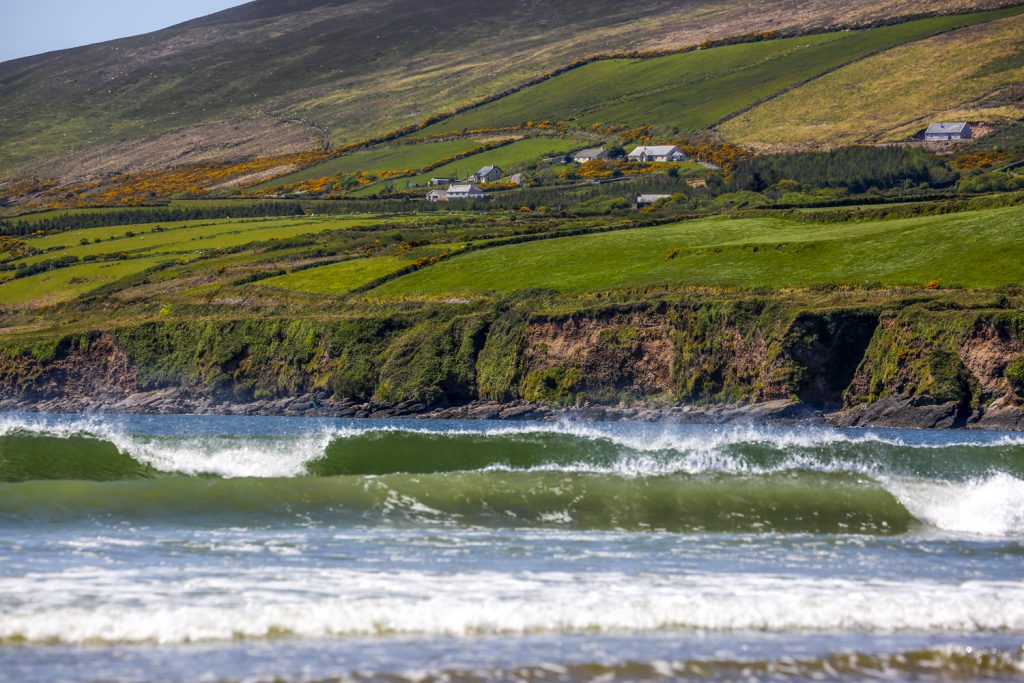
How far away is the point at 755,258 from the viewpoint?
90.6 meters

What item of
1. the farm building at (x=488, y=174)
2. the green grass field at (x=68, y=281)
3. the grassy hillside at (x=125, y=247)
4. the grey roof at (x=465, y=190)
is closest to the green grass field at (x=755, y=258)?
the green grass field at (x=68, y=281)

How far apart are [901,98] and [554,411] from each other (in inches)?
4908

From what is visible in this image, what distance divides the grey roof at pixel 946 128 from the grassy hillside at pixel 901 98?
421 centimetres

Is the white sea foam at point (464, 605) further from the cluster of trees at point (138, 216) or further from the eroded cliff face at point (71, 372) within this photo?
the cluster of trees at point (138, 216)

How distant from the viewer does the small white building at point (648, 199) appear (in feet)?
461

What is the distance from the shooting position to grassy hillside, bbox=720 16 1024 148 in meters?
179

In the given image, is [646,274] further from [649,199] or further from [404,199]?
[404,199]

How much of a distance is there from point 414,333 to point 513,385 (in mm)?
9688

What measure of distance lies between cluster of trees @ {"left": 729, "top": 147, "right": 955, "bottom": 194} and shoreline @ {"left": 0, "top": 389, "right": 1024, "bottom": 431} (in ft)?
232

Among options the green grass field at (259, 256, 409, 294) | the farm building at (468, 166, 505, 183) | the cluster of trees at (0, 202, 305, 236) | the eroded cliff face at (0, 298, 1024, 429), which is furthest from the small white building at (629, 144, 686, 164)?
the eroded cliff face at (0, 298, 1024, 429)

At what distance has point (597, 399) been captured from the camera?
82.7 meters

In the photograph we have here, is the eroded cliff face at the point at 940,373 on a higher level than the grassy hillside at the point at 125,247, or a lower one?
lower

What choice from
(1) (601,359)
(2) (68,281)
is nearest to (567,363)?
(1) (601,359)

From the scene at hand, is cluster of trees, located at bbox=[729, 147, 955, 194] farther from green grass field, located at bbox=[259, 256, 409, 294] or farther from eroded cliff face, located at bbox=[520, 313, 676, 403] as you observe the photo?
eroded cliff face, located at bbox=[520, 313, 676, 403]
